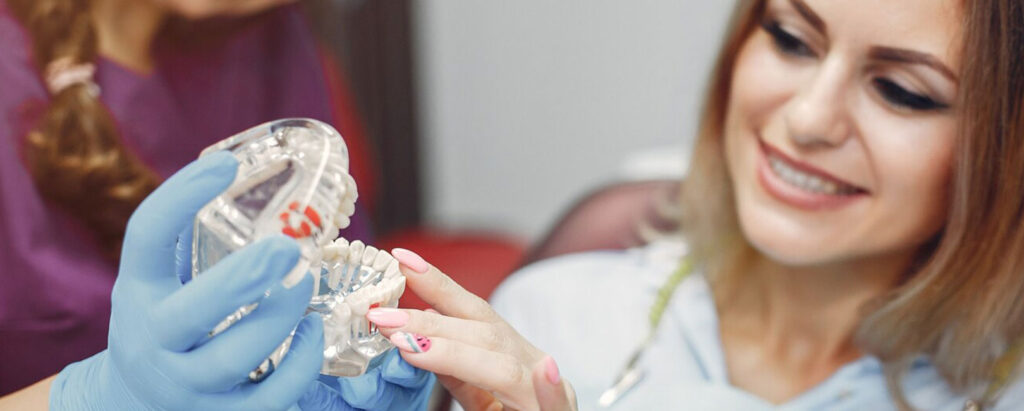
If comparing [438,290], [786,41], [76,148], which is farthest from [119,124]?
[786,41]

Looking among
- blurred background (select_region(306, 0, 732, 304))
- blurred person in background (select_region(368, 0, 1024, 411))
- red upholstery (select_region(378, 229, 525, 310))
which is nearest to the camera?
blurred person in background (select_region(368, 0, 1024, 411))

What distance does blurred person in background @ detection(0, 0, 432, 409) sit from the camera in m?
0.62

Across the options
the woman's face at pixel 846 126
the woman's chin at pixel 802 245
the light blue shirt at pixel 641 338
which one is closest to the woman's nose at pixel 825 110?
the woman's face at pixel 846 126

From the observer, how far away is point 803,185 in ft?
3.22

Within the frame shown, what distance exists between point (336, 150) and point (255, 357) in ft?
0.53

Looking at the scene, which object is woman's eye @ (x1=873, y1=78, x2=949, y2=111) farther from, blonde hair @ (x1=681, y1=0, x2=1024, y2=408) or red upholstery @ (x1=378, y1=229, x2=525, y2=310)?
A: red upholstery @ (x1=378, y1=229, x2=525, y2=310)

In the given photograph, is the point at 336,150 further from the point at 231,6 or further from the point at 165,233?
the point at 231,6

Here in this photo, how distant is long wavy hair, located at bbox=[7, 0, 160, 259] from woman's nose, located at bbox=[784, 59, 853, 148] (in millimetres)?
733

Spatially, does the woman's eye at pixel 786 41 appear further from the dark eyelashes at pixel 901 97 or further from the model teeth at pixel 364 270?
the model teeth at pixel 364 270

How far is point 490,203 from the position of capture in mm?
2770

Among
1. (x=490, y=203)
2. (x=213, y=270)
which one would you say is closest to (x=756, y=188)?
(x=213, y=270)

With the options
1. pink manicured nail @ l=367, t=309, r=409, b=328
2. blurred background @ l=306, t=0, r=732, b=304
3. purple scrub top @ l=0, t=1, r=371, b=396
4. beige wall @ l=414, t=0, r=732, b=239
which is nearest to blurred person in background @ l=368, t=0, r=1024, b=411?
pink manicured nail @ l=367, t=309, r=409, b=328

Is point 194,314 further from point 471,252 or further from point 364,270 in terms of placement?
point 471,252

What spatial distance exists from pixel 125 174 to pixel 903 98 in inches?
33.9
